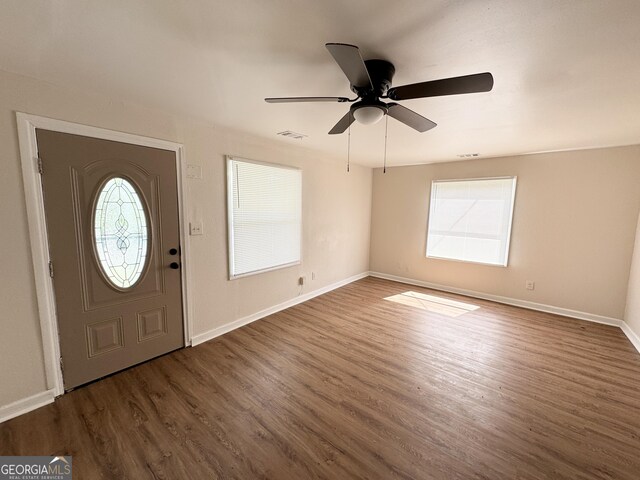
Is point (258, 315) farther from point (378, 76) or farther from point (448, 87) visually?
point (448, 87)

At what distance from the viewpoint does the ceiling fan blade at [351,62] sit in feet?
3.87

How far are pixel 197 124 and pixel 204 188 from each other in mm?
666

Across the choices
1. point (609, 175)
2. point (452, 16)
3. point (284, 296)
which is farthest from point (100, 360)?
point (609, 175)

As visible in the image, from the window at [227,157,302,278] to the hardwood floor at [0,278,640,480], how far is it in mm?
980

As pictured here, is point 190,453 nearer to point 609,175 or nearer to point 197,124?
point 197,124

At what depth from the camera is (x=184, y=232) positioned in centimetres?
275

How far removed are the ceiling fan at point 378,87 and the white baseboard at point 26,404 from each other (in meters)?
2.78

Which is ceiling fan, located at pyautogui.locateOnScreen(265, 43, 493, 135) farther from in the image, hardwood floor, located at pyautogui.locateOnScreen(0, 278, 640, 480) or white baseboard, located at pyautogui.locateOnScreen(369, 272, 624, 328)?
white baseboard, located at pyautogui.locateOnScreen(369, 272, 624, 328)

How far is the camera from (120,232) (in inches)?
92.1

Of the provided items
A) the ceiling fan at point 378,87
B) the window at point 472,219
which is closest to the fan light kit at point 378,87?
the ceiling fan at point 378,87

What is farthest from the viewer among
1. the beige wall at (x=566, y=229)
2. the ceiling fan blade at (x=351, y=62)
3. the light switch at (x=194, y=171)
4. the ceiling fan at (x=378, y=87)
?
the beige wall at (x=566, y=229)

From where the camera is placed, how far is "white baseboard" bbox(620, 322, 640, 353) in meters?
3.03

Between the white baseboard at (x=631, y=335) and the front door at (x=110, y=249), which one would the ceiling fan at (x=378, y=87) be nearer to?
the front door at (x=110, y=249)

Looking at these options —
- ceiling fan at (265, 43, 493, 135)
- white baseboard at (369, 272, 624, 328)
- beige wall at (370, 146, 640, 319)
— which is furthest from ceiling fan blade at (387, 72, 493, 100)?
white baseboard at (369, 272, 624, 328)
